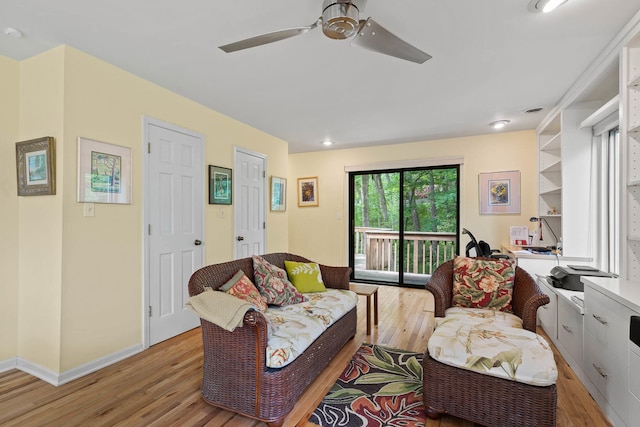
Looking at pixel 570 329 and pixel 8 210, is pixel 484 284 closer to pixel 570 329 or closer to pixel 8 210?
pixel 570 329

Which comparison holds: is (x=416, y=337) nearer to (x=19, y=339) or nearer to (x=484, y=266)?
(x=484, y=266)

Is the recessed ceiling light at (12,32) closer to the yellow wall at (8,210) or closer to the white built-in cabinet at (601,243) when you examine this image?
the yellow wall at (8,210)

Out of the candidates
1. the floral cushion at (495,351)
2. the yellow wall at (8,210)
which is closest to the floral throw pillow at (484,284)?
the floral cushion at (495,351)

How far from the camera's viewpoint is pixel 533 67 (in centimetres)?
245

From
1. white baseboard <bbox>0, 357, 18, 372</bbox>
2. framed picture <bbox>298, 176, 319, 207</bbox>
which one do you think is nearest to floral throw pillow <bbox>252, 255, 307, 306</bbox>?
white baseboard <bbox>0, 357, 18, 372</bbox>

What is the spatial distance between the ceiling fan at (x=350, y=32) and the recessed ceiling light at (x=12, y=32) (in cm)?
147

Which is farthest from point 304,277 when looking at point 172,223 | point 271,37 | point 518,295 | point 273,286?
point 271,37

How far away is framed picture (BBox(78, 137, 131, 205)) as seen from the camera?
7.40 ft

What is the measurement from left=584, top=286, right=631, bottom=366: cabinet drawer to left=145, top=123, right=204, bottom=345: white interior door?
3.25m

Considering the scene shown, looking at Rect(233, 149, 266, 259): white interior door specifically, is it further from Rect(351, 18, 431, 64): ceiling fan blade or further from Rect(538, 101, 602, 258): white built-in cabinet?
Rect(538, 101, 602, 258): white built-in cabinet

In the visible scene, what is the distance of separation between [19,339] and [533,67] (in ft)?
14.9

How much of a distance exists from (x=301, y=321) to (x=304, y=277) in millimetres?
758

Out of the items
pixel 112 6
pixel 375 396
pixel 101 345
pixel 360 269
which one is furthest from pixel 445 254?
pixel 112 6

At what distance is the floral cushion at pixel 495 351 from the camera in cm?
150
